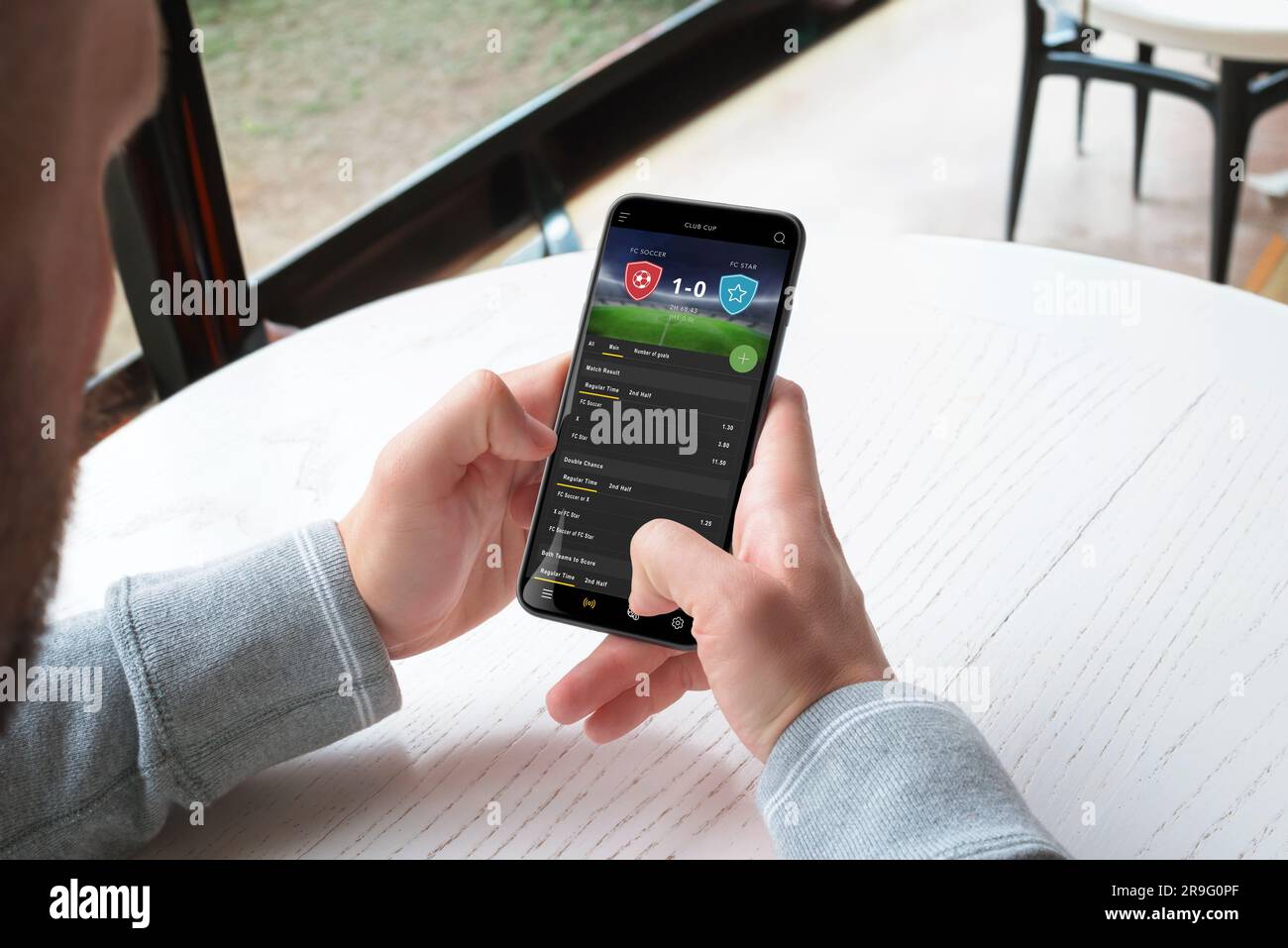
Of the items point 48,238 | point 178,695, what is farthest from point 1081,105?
point 48,238

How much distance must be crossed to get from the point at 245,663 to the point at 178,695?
0.04m

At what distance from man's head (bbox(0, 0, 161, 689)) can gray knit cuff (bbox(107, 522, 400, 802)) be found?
223 millimetres

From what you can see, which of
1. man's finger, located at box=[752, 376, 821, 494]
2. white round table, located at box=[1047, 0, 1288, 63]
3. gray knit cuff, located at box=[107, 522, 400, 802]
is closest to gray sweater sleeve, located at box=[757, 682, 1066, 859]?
man's finger, located at box=[752, 376, 821, 494]

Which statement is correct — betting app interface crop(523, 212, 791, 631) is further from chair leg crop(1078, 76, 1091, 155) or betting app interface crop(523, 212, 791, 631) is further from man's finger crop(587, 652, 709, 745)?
chair leg crop(1078, 76, 1091, 155)

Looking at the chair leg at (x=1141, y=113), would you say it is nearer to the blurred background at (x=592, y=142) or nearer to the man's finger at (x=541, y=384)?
the blurred background at (x=592, y=142)

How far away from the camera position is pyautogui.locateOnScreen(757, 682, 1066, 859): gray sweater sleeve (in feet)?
1.55

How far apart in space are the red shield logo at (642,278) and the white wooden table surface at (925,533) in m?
0.18

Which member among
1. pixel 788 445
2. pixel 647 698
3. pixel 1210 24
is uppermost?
pixel 1210 24

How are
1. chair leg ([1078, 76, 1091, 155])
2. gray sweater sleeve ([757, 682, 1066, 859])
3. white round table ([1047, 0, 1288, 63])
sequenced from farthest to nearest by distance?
1. chair leg ([1078, 76, 1091, 155])
2. white round table ([1047, 0, 1288, 63])
3. gray sweater sleeve ([757, 682, 1066, 859])

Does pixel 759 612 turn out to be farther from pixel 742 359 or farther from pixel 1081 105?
pixel 1081 105

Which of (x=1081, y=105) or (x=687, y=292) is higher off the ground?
(x=687, y=292)

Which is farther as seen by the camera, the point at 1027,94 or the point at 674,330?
the point at 1027,94

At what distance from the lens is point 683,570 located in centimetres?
56

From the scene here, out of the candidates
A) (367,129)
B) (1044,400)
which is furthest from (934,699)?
(367,129)
